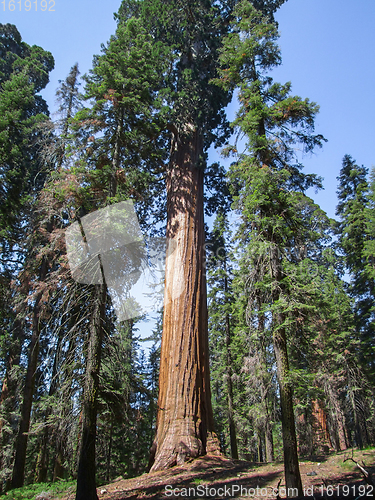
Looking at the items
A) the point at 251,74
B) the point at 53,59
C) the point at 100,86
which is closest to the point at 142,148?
the point at 100,86

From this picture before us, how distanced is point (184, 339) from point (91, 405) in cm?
250

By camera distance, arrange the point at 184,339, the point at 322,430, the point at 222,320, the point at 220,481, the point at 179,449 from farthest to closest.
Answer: the point at 322,430 < the point at 222,320 < the point at 184,339 < the point at 179,449 < the point at 220,481

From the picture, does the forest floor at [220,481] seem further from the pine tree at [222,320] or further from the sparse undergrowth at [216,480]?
the pine tree at [222,320]

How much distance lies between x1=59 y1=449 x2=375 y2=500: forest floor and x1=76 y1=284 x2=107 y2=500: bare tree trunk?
26.7 inches

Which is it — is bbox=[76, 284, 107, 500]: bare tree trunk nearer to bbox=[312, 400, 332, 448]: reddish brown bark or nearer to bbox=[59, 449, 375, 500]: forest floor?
bbox=[59, 449, 375, 500]: forest floor

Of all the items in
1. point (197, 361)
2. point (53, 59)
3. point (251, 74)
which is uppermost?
point (53, 59)

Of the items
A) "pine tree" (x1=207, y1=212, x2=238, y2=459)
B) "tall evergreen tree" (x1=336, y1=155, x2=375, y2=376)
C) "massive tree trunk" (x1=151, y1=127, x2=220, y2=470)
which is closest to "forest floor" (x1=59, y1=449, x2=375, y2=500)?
"massive tree trunk" (x1=151, y1=127, x2=220, y2=470)

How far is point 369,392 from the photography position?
18.2 m

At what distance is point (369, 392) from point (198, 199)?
16714 mm

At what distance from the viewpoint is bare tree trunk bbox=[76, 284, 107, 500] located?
187 inches

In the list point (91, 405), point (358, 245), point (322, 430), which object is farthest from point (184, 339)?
point (322, 430)

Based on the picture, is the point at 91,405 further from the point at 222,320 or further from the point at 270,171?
the point at 222,320

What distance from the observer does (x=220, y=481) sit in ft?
17.0

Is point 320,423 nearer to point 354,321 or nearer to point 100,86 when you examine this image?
point 354,321
